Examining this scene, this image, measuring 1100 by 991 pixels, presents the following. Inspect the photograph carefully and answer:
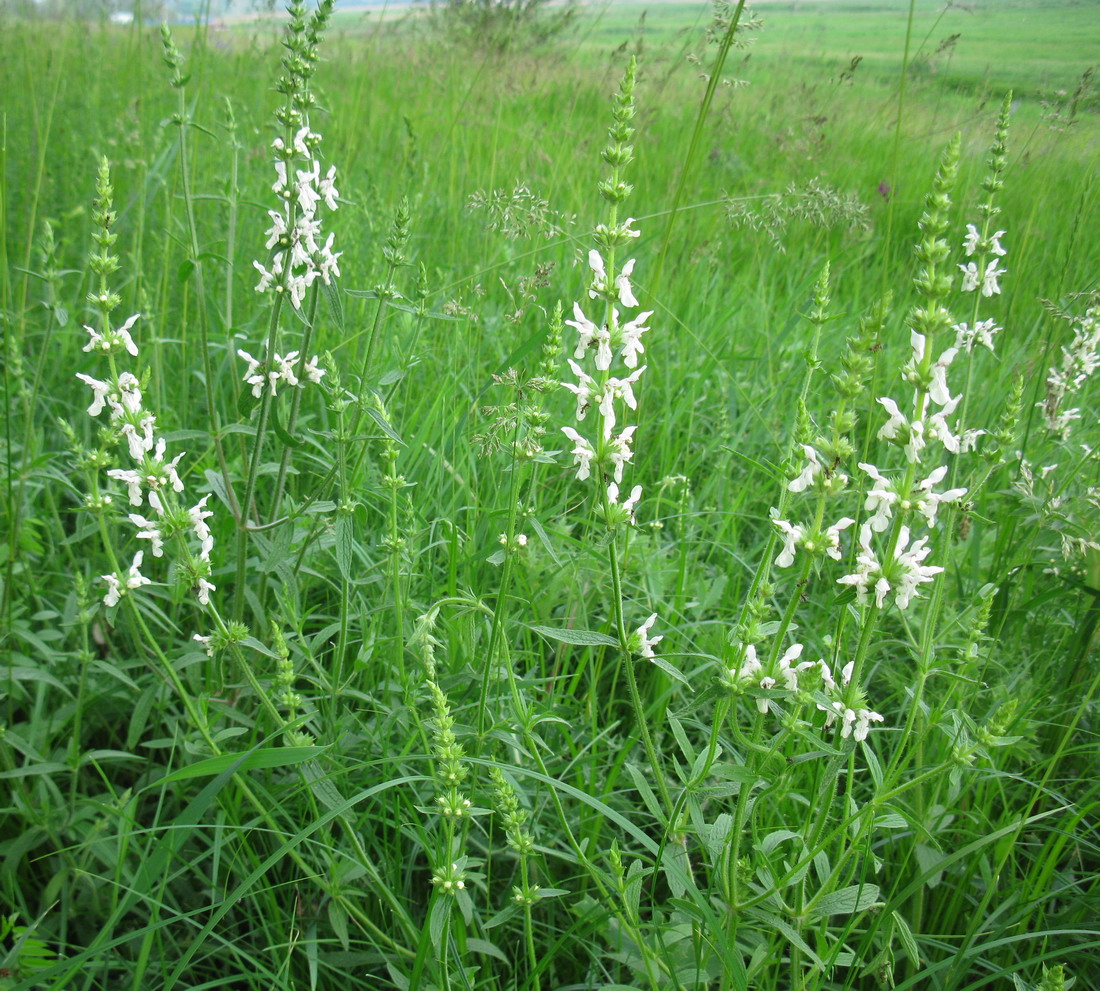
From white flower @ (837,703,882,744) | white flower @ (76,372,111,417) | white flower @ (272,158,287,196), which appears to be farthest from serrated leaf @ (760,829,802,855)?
white flower @ (272,158,287,196)

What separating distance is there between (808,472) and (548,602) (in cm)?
119

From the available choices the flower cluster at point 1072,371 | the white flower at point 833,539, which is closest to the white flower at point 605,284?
the white flower at point 833,539

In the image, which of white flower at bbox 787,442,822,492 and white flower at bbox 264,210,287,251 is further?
white flower at bbox 264,210,287,251

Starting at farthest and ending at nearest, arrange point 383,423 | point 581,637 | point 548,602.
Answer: point 548,602 < point 383,423 < point 581,637

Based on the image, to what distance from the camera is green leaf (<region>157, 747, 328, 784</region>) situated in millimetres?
1337

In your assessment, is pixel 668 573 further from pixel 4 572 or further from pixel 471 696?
pixel 4 572

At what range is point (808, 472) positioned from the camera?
1.27 m

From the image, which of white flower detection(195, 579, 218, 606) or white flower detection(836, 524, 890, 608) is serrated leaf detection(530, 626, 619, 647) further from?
white flower detection(195, 579, 218, 606)

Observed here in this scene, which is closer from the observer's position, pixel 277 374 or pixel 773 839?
pixel 773 839

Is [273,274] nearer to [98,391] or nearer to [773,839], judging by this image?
[98,391]

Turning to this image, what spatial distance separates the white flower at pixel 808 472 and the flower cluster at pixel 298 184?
1.06m

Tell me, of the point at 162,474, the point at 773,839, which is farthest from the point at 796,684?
the point at 162,474

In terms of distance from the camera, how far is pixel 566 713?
214 centimetres

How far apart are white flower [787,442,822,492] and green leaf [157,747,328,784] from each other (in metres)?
0.86
